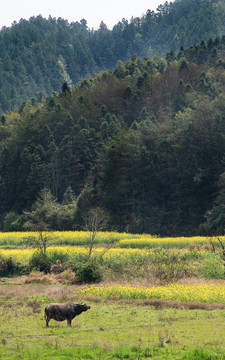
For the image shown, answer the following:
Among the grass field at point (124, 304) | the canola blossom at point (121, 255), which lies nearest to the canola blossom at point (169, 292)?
the grass field at point (124, 304)

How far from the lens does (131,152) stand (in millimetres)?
75438

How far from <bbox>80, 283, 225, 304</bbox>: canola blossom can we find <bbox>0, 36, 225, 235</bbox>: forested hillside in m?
32.2

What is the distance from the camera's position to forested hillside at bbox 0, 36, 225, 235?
7138 cm

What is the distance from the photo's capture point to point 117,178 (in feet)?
251

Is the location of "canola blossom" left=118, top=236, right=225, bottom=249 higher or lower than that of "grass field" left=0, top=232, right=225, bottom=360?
lower

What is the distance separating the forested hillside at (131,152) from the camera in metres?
71.4

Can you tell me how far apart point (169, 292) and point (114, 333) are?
32.2ft

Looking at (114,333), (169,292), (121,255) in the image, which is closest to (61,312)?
(114,333)

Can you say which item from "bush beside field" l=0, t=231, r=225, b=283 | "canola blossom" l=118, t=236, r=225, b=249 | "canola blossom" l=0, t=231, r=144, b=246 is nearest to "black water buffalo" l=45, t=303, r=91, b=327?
"bush beside field" l=0, t=231, r=225, b=283

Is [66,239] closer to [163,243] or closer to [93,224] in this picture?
[163,243]

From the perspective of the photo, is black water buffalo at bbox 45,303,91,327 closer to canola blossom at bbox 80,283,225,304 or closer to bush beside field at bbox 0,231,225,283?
canola blossom at bbox 80,283,225,304

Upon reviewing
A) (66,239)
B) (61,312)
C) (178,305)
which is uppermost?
(61,312)

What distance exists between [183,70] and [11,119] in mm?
36998

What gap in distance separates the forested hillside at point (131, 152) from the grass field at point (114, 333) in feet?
124
